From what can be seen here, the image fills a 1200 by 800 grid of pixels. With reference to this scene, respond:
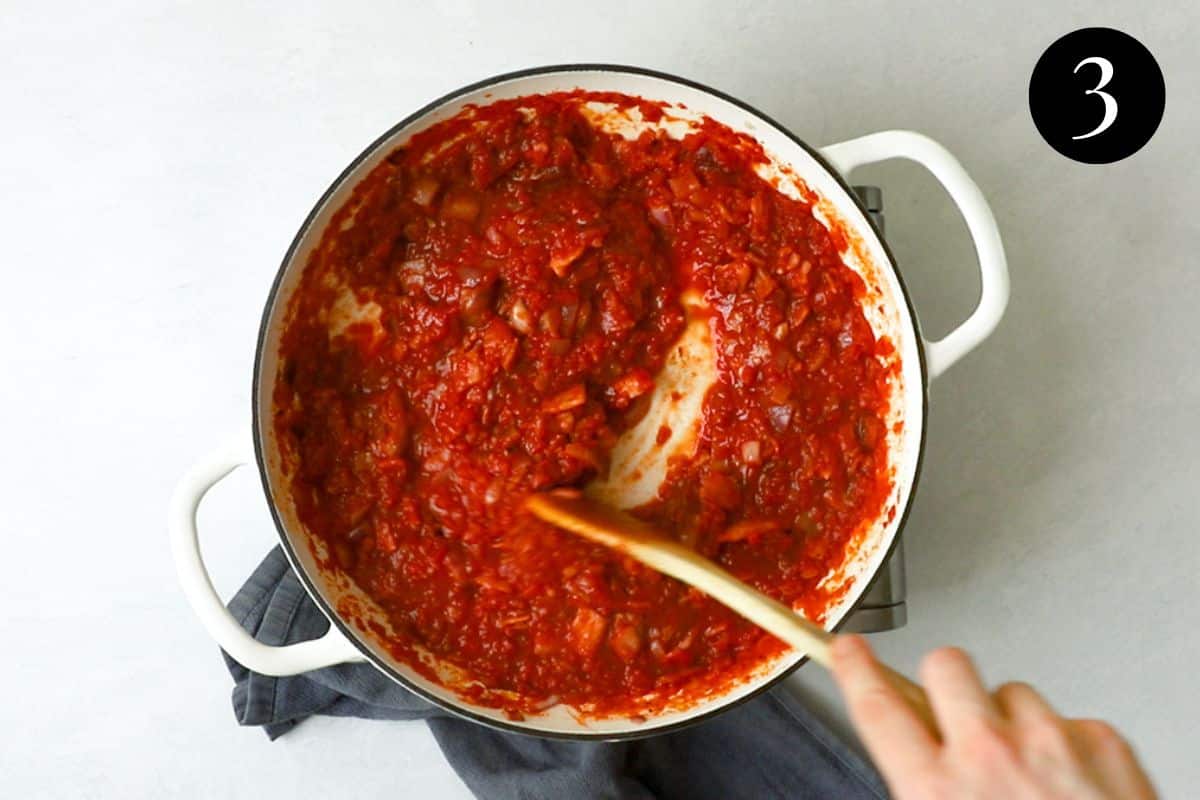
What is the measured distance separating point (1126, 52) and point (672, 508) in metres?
1.12

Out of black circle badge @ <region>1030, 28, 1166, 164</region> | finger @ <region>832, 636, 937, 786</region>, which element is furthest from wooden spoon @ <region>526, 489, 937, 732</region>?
black circle badge @ <region>1030, 28, 1166, 164</region>

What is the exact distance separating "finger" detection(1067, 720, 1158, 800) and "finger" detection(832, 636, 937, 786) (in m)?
0.14

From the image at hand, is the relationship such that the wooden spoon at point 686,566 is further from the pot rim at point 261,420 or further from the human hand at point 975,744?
the pot rim at point 261,420

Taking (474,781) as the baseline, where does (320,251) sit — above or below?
above

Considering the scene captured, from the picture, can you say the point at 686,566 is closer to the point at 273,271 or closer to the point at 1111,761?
the point at 1111,761

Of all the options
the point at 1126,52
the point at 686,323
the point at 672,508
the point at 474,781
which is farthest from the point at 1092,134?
the point at 474,781

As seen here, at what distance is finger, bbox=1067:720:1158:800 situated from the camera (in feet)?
3.11

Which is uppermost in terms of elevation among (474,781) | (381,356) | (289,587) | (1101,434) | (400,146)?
(400,146)

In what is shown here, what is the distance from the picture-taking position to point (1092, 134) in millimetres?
1898

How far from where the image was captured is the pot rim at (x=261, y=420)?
4.91 feet

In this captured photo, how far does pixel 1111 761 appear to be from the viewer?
956mm

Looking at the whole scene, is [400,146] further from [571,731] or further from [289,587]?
[571,731]

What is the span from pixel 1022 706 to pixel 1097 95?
1.31 metres

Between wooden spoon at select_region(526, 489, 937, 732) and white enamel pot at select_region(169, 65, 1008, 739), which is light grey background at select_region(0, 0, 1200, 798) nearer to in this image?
white enamel pot at select_region(169, 65, 1008, 739)
